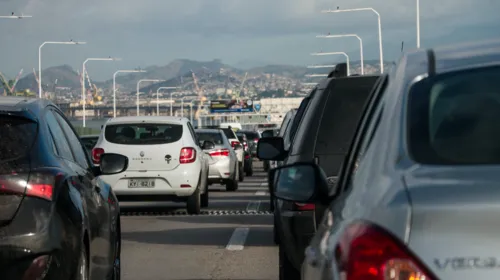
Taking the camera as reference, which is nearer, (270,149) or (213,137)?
(270,149)

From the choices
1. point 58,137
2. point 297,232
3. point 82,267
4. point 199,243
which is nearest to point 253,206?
point 199,243

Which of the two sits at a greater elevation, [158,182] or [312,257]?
[312,257]

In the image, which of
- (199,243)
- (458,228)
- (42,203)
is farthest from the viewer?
(199,243)

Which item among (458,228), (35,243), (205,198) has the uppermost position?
(458,228)

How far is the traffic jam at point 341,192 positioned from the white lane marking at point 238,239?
0.05 metres

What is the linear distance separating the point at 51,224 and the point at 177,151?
491 inches

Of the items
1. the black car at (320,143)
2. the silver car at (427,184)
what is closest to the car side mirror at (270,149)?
the black car at (320,143)

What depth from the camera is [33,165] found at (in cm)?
610

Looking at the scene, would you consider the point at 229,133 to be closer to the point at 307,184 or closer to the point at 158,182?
→ the point at 158,182

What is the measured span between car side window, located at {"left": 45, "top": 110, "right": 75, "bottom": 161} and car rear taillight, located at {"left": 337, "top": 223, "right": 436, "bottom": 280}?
13.0 feet

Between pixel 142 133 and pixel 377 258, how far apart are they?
15.8 metres

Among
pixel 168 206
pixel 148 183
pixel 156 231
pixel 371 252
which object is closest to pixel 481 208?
pixel 371 252

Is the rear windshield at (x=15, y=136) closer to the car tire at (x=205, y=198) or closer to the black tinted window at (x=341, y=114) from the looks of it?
the black tinted window at (x=341, y=114)

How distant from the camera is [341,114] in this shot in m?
8.79
